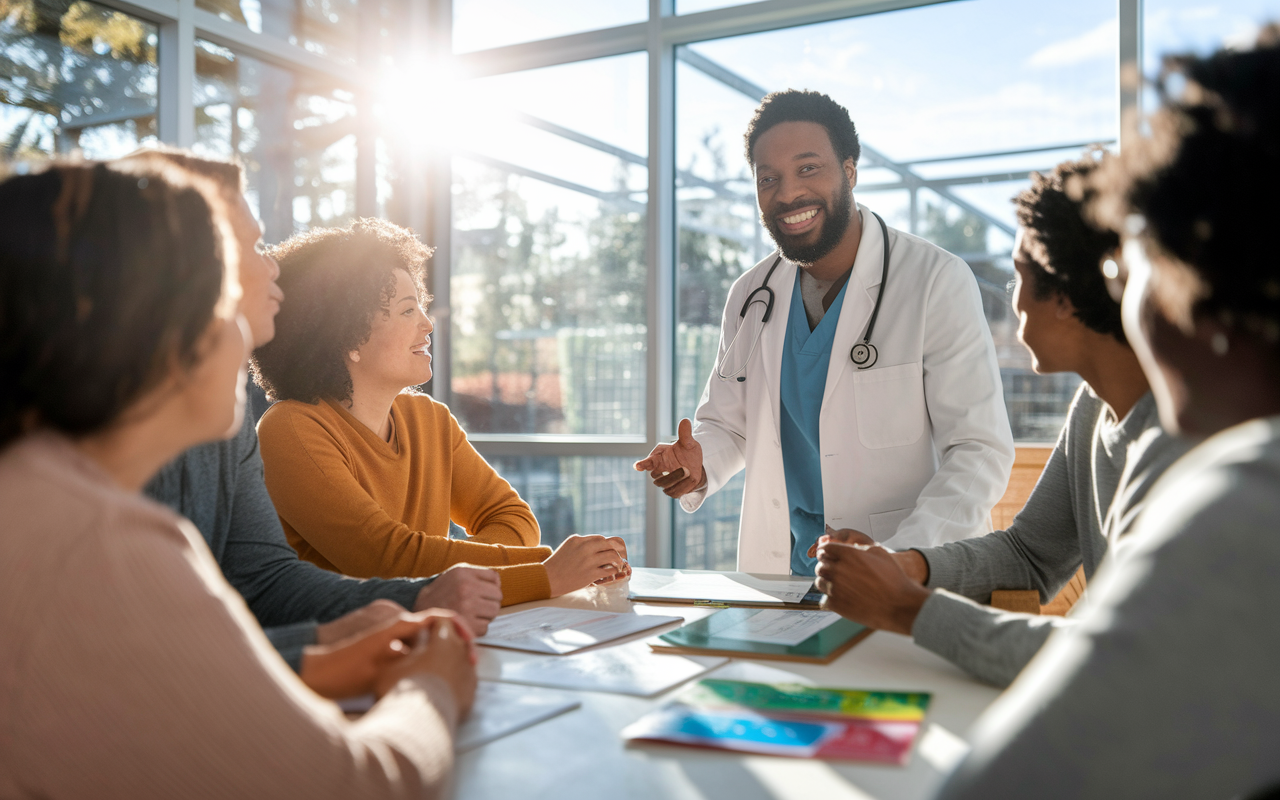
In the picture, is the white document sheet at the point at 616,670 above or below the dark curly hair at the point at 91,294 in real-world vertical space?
below

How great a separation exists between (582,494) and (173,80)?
7.45 feet

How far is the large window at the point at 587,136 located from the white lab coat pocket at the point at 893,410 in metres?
1.27

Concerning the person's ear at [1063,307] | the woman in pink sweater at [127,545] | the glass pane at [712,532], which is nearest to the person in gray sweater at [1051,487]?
the person's ear at [1063,307]

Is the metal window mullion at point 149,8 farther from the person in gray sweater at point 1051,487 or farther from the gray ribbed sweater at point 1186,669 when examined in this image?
the gray ribbed sweater at point 1186,669

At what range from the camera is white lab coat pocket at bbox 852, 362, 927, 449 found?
223 centimetres

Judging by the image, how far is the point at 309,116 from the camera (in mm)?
3965

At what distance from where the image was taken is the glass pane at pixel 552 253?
4047 millimetres

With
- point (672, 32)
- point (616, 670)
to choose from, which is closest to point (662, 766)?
point (616, 670)

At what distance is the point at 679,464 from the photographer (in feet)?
7.05

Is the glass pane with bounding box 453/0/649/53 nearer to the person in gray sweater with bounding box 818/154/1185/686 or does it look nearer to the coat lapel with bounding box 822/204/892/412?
the coat lapel with bounding box 822/204/892/412

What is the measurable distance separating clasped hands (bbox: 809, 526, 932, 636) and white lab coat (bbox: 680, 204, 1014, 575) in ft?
2.15

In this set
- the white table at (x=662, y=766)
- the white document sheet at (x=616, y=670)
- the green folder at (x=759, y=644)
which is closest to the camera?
the white table at (x=662, y=766)

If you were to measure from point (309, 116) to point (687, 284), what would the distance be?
1.77 metres

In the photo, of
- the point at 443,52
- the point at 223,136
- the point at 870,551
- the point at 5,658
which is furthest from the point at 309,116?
the point at 5,658
